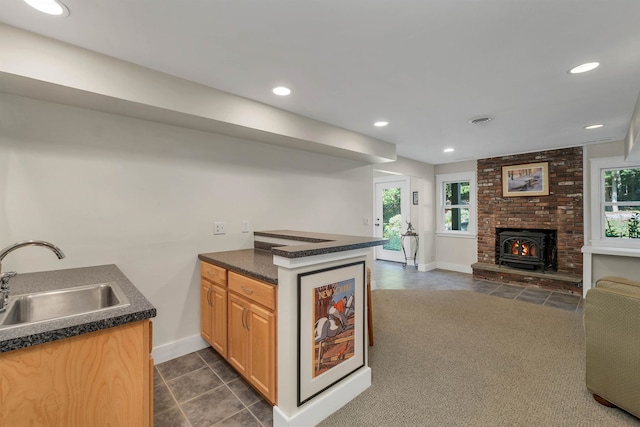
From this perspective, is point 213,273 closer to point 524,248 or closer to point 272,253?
point 272,253

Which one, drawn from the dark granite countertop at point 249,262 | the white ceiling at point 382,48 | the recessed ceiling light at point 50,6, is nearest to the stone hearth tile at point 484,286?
the white ceiling at point 382,48

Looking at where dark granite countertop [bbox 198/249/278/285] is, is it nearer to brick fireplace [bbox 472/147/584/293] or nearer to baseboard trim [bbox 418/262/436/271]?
Result: baseboard trim [bbox 418/262/436/271]

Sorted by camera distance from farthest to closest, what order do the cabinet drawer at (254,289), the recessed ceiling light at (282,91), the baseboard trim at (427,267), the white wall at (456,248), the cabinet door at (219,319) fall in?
the baseboard trim at (427,267) < the white wall at (456,248) < the recessed ceiling light at (282,91) < the cabinet door at (219,319) < the cabinet drawer at (254,289)

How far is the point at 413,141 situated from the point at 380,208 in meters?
3.20

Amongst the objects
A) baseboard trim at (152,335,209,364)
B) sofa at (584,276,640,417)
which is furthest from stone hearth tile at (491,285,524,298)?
baseboard trim at (152,335,209,364)

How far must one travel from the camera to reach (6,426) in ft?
3.36

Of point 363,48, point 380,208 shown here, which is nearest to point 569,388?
point 363,48

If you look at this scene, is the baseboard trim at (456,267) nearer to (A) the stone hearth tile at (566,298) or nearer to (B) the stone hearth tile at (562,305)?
(A) the stone hearth tile at (566,298)

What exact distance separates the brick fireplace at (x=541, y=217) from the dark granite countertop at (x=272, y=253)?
423 centimetres

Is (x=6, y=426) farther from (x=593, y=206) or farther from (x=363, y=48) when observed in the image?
(x=593, y=206)

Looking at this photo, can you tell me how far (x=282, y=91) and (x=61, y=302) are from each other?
2.15 meters

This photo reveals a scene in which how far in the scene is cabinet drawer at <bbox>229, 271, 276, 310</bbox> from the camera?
1.82m

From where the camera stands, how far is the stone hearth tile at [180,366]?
236 centimetres

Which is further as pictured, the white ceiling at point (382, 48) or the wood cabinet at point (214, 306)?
the wood cabinet at point (214, 306)
